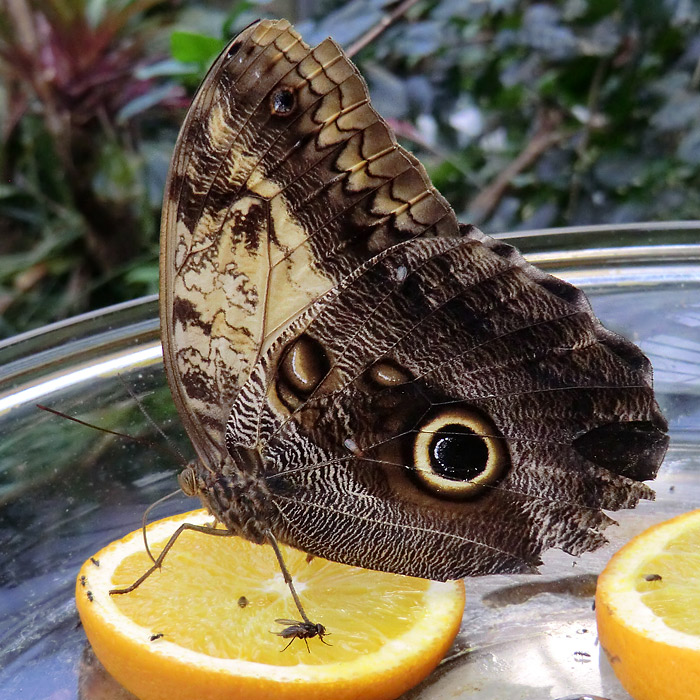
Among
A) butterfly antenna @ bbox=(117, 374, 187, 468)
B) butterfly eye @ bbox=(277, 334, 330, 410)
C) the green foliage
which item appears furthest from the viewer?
the green foliage

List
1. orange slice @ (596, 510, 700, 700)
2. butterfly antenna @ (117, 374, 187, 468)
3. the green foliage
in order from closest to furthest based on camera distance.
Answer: orange slice @ (596, 510, 700, 700), butterfly antenna @ (117, 374, 187, 468), the green foliage

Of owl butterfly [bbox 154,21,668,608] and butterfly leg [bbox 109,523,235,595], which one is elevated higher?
owl butterfly [bbox 154,21,668,608]

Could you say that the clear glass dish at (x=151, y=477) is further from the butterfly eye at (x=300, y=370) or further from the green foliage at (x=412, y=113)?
the green foliage at (x=412, y=113)

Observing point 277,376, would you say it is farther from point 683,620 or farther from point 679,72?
point 679,72

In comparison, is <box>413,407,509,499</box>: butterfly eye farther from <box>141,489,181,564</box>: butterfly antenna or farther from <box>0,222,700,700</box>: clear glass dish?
<box>141,489,181,564</box>: butterfly antenna

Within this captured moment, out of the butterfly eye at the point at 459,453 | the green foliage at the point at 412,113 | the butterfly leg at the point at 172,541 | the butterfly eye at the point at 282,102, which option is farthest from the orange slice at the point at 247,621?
the green foliage at the point at 412,113

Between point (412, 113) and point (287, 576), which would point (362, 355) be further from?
point (412, 113)

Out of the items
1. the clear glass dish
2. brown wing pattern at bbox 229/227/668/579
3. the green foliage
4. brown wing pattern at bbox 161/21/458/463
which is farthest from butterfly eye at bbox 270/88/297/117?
the green foliage

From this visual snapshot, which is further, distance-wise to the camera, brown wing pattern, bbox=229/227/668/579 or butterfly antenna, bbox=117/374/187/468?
butterfly antenna, bbox=117/374/187/468
